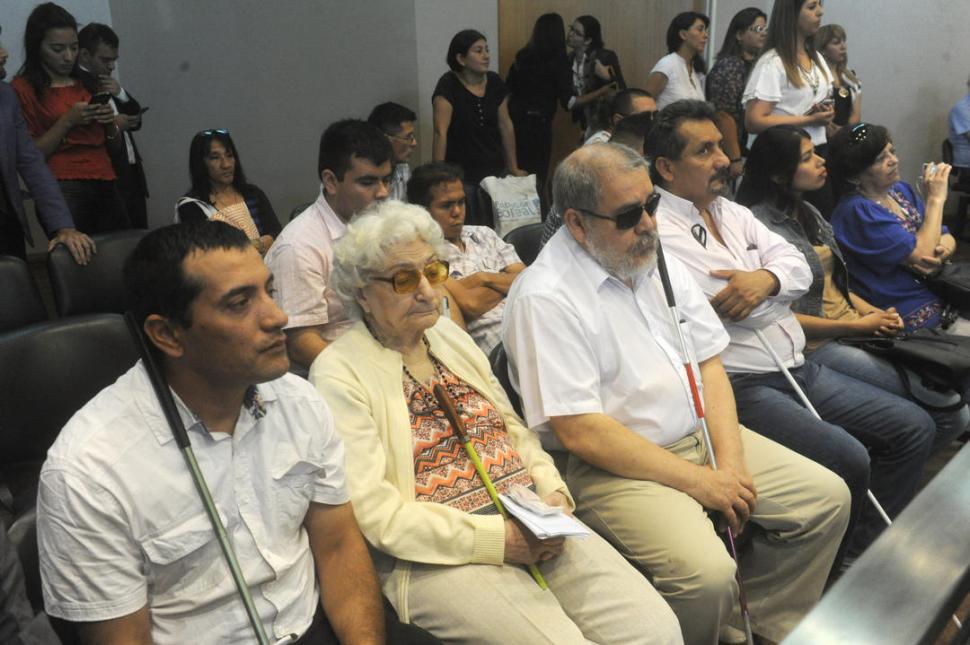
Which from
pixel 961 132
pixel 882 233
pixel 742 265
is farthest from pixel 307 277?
pixel 961 132

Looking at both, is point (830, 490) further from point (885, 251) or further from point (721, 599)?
point (885, 251)

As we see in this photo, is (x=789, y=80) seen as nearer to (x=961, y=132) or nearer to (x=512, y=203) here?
(x=512, y=203)

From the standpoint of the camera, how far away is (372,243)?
1.85 meters

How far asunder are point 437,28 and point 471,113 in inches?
46.1

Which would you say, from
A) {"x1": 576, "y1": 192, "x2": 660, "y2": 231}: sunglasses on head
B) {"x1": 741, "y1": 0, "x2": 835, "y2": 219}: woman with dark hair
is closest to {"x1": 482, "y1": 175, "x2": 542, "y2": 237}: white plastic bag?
{"x1": 741, "y1": 0, "x2": 835, "y2": 219}: woman with dark hair

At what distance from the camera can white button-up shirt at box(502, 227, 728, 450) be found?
1966 mm

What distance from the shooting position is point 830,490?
2094 mm

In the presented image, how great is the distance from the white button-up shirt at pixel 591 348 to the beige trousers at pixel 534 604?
39 centimetres

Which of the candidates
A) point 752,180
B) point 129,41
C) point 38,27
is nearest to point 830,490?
point 752,180

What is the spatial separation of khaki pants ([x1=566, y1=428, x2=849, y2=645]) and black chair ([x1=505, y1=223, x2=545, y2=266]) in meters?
1.26

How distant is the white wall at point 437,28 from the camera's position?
5660 millimetres

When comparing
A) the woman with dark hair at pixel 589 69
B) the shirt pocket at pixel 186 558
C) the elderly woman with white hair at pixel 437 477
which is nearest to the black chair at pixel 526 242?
the elderly woman with white hair at pixel 437 477

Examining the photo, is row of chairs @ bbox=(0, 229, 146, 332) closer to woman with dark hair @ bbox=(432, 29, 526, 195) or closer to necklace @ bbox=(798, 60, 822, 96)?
woman with dark hair @ bbox=(432, 29, 526, 195)

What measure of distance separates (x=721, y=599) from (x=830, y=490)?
48 centimetres
